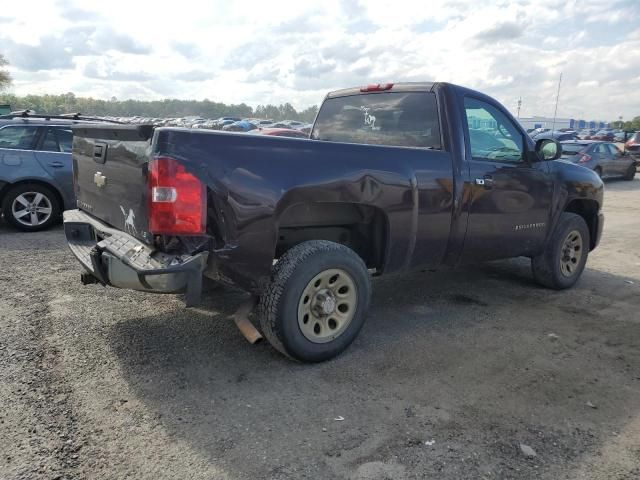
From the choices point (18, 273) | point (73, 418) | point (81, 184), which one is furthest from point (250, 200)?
point (18, 273)

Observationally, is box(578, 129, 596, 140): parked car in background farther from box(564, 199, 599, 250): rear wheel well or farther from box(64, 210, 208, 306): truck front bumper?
box(64, 210, 208, 306): truck front bumper

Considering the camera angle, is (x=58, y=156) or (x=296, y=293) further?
(x=58, y=156)

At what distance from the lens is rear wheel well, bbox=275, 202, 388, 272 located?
3.83 meters

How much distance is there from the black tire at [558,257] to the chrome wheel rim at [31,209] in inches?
261

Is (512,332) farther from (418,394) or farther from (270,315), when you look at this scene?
(270,315)

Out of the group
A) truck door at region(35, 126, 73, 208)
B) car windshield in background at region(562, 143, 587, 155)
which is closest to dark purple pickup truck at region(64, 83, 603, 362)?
truck door at region(35, 126, 73, 208)

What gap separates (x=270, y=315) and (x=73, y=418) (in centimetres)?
124

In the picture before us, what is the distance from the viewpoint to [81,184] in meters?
4.43

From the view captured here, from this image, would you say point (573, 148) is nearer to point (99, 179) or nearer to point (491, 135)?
point (491, 135)

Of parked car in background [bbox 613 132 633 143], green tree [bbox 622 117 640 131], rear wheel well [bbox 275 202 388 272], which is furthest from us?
green tree [bbox 622 117 640 131]

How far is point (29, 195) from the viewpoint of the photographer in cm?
768

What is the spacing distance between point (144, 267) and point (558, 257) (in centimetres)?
423

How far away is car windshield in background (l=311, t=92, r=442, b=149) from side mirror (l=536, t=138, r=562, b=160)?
1.29 m

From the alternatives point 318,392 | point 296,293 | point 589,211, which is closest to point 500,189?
point 589,211
